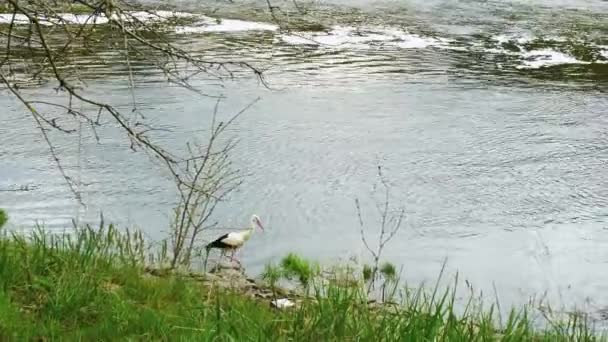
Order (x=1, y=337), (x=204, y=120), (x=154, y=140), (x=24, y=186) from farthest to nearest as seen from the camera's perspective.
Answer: (x=204, y=120) < (x=154, y=140) < (x=24, y=186) < (x=1, y=337)

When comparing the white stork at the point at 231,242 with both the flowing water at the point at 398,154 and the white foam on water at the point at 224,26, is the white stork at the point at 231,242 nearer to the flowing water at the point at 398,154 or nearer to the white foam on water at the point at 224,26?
the flowing water at the point at 398,154

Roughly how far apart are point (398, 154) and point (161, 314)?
7.42 m

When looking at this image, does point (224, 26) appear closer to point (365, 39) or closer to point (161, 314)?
point (365, 39)

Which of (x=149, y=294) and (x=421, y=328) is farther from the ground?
(x=421, y=328)

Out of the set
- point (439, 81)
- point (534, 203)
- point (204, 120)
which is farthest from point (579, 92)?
point (204, 120)

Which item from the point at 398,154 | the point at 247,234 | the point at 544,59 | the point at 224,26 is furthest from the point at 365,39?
the point at 247,234

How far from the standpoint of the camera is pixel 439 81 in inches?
614

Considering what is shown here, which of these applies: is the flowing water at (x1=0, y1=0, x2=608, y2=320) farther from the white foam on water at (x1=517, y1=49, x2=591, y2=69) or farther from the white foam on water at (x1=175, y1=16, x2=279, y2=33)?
the white foam on water at (x1=175, y1=16, x2=279, y2=33)

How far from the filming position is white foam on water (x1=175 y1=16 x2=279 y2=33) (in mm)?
19406

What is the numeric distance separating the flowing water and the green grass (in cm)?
163

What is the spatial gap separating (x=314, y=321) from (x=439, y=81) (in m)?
11.8

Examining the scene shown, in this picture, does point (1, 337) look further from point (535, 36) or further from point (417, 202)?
point (535, 36)

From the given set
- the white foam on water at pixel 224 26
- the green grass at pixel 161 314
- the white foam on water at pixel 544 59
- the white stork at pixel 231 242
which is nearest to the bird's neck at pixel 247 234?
the white stork at pixel 231 242

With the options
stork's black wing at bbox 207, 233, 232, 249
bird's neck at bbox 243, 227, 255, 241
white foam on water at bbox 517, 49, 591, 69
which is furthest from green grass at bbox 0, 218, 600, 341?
white foam on water at bbox 517, 49, 591, 69
